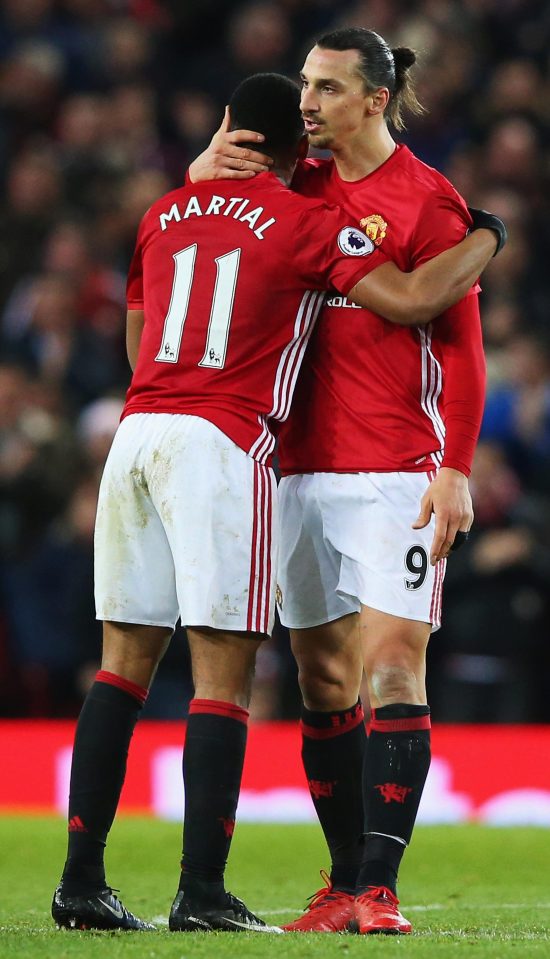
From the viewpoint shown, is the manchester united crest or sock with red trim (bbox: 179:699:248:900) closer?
sock with red trim (bbox: 179:699:248:900)

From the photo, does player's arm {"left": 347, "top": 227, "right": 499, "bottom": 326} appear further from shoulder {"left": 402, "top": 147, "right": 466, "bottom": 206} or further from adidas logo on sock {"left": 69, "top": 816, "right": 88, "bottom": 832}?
adidas logo on sock {"left": 69, "top": 816, "right": 88, "bottom": 832}

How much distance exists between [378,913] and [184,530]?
Answer: 3.36ft

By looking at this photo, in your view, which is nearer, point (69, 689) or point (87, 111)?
point (69, 689)

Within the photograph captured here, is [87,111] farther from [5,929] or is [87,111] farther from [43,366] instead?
[5,929]

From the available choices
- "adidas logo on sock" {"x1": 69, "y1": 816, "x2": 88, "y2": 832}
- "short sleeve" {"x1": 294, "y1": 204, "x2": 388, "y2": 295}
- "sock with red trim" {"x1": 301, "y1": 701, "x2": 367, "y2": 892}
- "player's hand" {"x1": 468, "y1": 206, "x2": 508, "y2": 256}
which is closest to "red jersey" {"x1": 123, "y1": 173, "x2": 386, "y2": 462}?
"short sleeve" {"x1": 294, "y1": 204, "x2": 388, "y2": 295}

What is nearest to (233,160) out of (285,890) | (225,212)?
(225,212)

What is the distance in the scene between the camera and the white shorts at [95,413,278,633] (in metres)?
3.75

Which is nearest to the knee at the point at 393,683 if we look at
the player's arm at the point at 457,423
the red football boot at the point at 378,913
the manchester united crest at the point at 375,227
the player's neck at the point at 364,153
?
the player's arm at the point at 457,423

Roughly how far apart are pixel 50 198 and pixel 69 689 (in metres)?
3.94

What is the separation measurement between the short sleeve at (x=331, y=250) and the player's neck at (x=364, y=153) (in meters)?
0.36

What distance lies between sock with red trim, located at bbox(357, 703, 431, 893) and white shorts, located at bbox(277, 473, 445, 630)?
0.87 ft

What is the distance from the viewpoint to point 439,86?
10.9 m

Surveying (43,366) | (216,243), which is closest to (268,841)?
(216,243)

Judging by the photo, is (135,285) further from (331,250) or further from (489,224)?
(489,224)
